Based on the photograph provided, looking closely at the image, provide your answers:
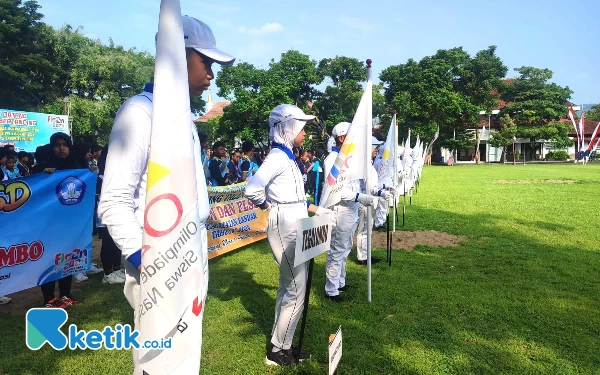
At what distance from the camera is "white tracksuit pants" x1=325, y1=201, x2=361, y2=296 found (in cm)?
536

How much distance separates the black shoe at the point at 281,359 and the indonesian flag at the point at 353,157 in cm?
147

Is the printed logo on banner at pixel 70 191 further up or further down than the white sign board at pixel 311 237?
further up

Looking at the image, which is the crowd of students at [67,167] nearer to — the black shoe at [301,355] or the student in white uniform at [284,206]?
the student in white uniform at [284,206]

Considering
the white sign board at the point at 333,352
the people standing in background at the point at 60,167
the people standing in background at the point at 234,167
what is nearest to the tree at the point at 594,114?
the people standing in background at the point at 234,167

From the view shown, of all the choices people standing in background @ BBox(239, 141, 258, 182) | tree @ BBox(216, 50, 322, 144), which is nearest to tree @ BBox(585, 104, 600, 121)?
tree @ BBox(216, 50, 322, 144)

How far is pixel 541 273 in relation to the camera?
641cm

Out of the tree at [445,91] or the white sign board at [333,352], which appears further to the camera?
the tree at [445,91]

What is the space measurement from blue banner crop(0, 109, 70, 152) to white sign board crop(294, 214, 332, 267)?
19.7m

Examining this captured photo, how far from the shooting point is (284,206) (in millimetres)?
3617

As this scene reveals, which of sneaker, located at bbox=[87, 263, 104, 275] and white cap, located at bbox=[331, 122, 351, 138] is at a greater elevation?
white cap, located at bbox=[331, 122, 351, 138]

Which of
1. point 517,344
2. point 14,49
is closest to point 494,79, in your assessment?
point 14,49

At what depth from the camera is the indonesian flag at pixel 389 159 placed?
834cm

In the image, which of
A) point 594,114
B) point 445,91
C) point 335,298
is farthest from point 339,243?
point 594,114

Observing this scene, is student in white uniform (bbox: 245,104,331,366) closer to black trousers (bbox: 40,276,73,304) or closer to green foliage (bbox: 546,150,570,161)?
black trousers (bbox: 40,276,73,304)
